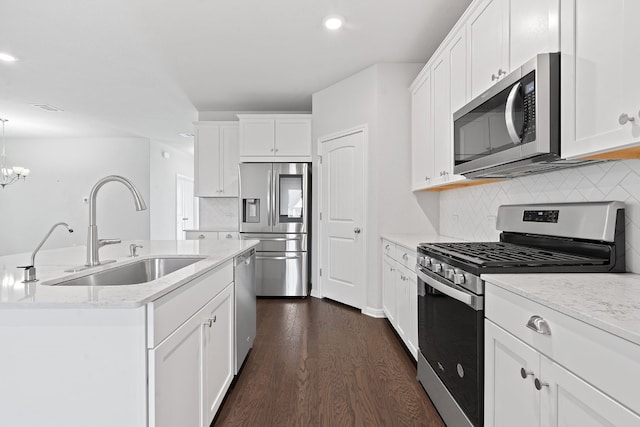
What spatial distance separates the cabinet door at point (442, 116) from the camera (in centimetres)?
252

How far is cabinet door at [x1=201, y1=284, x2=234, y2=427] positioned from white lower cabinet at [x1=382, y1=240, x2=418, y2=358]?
1208mm

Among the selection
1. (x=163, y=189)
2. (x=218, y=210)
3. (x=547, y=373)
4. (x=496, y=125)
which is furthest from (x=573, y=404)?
(x=163, y=189)

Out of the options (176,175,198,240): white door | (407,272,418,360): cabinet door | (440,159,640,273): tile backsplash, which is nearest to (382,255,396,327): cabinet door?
(407,272,418,360): cabinet door

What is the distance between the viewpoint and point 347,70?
150 inches

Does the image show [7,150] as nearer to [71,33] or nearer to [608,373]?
[71,33]

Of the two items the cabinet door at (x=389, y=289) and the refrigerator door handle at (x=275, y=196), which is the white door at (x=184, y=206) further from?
the cabinet door at (x=389, y=289)

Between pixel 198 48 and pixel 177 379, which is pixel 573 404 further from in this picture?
pixel 198 48

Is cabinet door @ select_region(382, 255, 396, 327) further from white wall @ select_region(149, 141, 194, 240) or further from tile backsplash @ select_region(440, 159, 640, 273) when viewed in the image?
white wall @ select_region(149, 141, 194, 240)

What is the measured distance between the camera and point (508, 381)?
1172mm

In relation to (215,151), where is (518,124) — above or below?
below

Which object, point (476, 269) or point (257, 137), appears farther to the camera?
point (257, 137)

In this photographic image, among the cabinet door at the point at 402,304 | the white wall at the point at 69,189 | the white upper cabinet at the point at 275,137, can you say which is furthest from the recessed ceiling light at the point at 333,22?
the white wall at the point at 69,189

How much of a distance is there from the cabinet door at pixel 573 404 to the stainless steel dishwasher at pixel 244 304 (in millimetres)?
1662

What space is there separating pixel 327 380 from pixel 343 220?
6.72 ft
